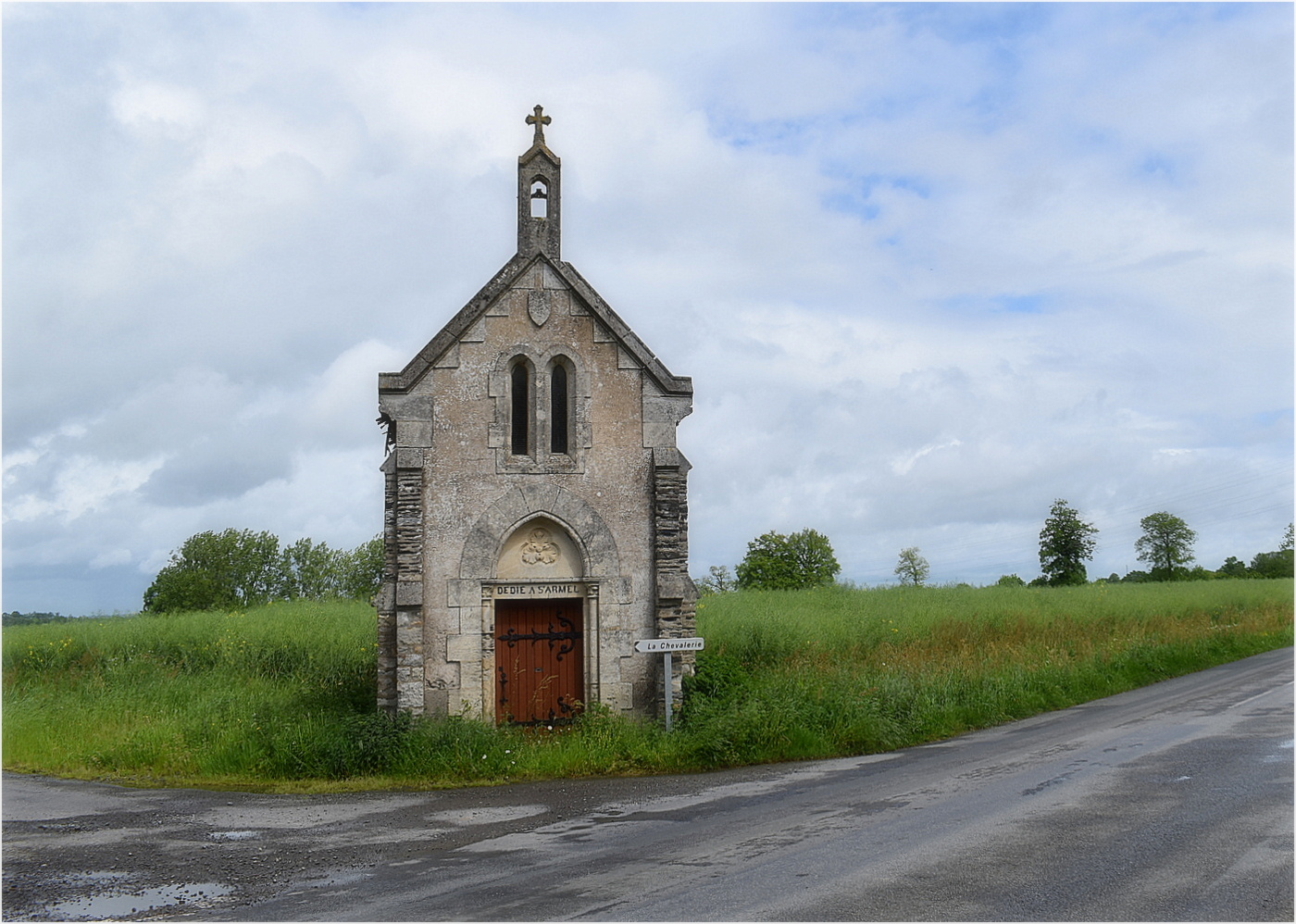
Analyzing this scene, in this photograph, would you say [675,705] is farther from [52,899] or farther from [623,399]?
[52,899]

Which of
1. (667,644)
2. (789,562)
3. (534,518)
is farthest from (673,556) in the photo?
(789,562)

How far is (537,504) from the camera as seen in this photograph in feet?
49.3

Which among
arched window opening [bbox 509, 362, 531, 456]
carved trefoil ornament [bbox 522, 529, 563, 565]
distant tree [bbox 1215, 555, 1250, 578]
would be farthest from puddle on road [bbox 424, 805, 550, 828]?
distant tree [bbox 1215, 555, 1250, 578]

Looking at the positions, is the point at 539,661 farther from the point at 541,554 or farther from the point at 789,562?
the point at 789,562

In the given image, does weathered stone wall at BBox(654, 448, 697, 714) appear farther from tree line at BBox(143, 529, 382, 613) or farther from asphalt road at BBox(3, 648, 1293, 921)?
tree line at BBox(143, 529, 382, 613)

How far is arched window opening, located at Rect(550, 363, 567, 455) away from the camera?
1551cm

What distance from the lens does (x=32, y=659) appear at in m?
24.6

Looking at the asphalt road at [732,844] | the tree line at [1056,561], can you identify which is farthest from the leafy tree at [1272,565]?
the asphalt road at [732,844]

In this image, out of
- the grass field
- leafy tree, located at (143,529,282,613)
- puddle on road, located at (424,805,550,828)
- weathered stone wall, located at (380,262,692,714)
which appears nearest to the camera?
puddle on road, located at (424,805,550,828)

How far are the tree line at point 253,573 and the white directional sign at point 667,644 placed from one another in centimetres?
4563

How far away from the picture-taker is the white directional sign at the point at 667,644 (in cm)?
1448

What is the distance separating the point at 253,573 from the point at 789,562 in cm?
3308

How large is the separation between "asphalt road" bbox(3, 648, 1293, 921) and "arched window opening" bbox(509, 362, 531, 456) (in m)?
5.06

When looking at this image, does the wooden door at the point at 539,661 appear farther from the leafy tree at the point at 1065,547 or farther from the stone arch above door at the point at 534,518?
the leafy tree at the point at 1065,547
